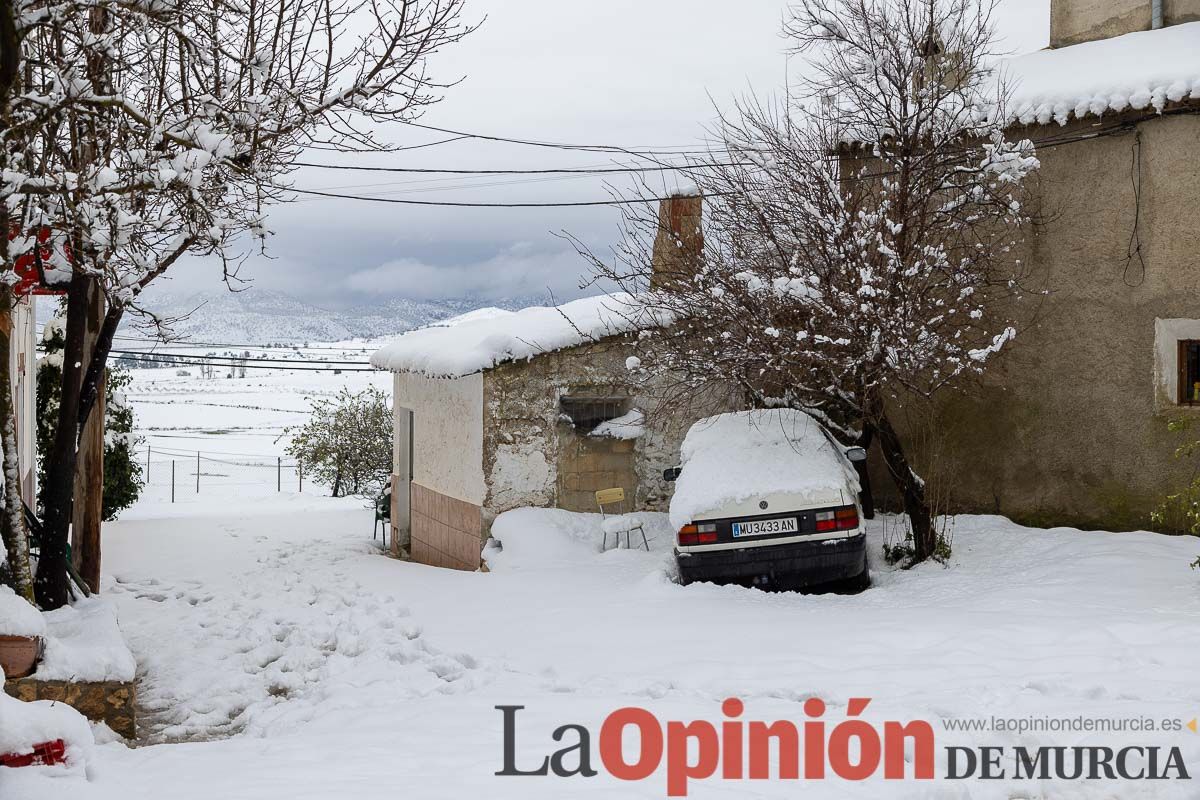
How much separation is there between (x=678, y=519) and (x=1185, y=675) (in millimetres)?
4113

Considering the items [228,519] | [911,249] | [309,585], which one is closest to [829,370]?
[911,249]

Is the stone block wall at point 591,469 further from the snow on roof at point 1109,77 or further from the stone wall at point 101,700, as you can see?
Answer: the stone wall at point 101,700

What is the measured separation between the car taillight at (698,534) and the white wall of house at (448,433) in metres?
3.76

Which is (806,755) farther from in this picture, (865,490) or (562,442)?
(562,442)

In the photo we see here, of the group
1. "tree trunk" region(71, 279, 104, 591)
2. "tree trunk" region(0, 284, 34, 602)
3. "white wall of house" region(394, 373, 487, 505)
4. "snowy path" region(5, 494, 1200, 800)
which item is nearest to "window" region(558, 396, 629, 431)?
"white wall of house" region(394, 373, 487, 505)

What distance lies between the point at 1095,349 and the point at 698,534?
487 cm

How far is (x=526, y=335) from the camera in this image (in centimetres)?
1248

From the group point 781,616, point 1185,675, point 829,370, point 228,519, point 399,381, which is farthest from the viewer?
point 228,519

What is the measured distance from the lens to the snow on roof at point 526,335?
1214cm

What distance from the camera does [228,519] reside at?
21766mm

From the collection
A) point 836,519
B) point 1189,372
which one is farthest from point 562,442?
point 1189,372

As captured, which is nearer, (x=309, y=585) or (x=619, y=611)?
(x=619, y=611)

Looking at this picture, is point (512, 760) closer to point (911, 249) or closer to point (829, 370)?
point (829, 370)

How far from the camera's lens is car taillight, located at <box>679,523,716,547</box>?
898 cm
